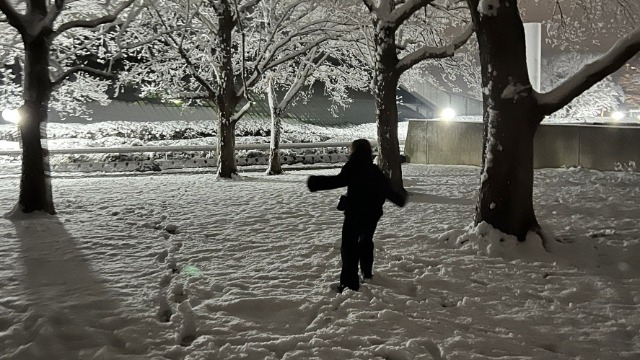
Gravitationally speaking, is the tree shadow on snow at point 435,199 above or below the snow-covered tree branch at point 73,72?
below

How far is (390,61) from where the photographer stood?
1245 cm

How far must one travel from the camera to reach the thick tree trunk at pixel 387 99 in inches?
486

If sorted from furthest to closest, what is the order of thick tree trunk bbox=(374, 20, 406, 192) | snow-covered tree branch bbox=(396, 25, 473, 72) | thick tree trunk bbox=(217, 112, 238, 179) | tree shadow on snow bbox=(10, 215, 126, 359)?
1. thick tree trunk bbox=(217, 112, 238, 179)
2. thick tree trunk bbox=(374, 20, 406, 192)
3. snow-covered tree branch bbox=(396, 25, 473, 72)
4. tree shadow on snow bbox=(10, 215, 126, 359)

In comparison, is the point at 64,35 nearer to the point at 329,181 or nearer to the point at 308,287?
the point at 308,287

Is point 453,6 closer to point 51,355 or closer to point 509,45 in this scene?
point 509,45

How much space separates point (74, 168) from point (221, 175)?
7472mm

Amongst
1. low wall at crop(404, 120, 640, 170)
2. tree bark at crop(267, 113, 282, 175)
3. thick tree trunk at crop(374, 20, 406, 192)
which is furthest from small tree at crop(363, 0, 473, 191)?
tree bark at crop(267, 113, 282, 175)

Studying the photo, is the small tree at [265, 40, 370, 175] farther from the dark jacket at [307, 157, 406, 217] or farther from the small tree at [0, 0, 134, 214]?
the dark jacket at [307, 157, 406, 217]

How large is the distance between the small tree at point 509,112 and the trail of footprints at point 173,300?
4152 millimetres

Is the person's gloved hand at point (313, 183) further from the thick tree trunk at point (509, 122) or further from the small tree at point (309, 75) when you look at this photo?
the small tree at point (309, 75)

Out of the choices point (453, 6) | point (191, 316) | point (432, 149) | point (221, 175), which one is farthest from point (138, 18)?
point (191, 316)

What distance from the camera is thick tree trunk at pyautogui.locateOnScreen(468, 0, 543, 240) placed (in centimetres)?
771

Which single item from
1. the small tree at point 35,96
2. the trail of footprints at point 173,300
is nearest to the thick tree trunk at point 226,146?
the small tree at point 35,96

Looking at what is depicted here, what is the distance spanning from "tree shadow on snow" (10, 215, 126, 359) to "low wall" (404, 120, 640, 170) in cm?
1314
